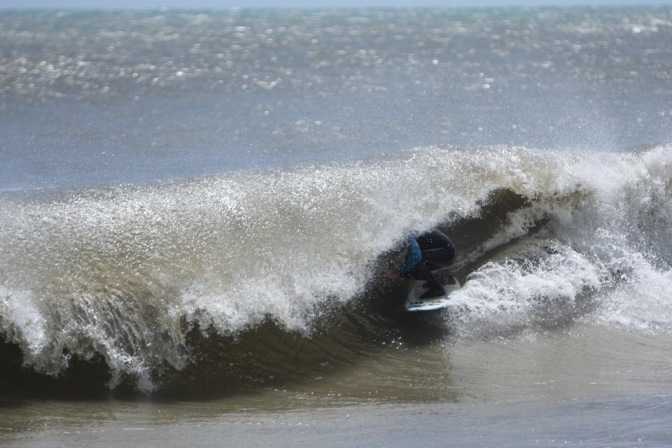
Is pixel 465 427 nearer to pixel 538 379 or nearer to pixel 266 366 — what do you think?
pixel 538 379

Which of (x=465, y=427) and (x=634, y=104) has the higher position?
(x=634, y=104)

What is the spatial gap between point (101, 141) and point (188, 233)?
202 inches

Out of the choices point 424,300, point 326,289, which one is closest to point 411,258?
point 424,300

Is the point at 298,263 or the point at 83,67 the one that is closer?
the point at 298,263

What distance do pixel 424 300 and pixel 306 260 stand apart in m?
1.00

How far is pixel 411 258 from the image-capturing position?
733 centimetres

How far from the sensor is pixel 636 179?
9.13 m

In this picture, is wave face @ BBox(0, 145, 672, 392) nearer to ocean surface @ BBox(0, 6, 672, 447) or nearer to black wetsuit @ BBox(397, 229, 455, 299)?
ocean surface @ BBox(0, 6, 672, 447)

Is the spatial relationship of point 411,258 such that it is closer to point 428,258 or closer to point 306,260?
point 428,258

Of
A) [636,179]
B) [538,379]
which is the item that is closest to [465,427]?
[538,379]

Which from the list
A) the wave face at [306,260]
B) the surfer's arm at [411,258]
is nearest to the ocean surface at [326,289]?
the wave face at [306,260]

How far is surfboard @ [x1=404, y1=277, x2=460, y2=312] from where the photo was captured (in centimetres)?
713

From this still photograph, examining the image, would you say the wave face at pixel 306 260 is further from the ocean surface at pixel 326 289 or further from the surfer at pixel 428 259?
the surfer at pixel 428 259

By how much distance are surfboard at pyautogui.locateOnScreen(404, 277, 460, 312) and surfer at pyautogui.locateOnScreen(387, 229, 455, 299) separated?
1.8 inches
